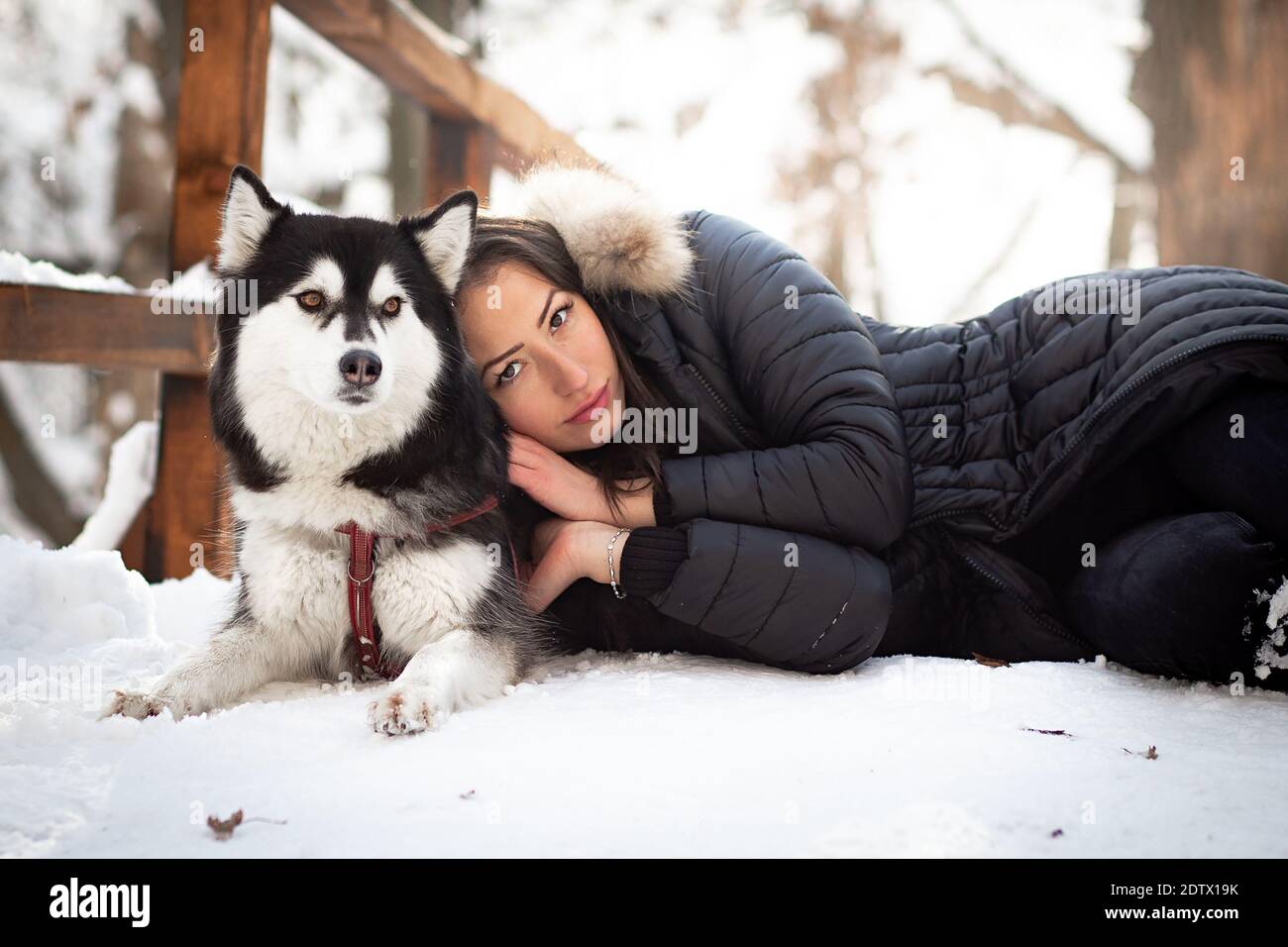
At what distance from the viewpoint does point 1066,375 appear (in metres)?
2.17

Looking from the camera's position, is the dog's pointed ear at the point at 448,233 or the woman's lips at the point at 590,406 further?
the woman's lips at the point at 590,406

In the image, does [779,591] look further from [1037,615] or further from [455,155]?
[455,155]

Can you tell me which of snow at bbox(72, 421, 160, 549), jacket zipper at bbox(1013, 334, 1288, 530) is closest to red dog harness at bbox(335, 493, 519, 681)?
jacket zipper at bbox(1013, 334, 1288, 530)

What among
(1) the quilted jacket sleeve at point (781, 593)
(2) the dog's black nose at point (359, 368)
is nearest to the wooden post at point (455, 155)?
(2) the dog's black nose at point (359, 368)

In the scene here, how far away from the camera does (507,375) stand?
2.17 m

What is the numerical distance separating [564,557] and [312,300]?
808mm

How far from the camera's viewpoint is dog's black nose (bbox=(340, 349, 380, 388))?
1.77 metres

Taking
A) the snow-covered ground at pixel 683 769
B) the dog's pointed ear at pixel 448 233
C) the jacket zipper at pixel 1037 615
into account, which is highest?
the dog's pointed ear at pixel 448 233

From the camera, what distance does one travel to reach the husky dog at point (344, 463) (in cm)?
190

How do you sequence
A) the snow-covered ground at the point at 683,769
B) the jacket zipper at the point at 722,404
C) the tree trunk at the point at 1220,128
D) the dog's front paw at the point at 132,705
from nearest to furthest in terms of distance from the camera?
the snow-covered ground at the point at 683,769, the dog's front paw at the point at 132,705, the jacket zipper at the point at 722,404, the tree trunk at the point at 1220,128

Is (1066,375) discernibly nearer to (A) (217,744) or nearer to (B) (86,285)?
(A) (217,744)

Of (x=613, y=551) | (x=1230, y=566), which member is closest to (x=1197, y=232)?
(x=1230, y=566)

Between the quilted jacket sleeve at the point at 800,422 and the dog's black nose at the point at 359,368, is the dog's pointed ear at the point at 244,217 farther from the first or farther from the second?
the quilted jacket sleeve at the point at 800,422

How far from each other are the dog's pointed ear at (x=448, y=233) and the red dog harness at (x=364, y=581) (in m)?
0.58
